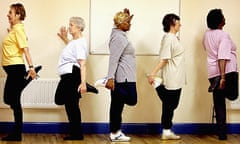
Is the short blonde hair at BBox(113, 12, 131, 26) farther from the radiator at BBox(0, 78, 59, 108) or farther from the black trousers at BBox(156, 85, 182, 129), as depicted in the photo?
the radiator at BBox(0, 78, 59, 108)

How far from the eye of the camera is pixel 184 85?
5.38 metres

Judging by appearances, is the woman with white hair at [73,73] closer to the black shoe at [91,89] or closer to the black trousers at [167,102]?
the black shoe at [91,89]

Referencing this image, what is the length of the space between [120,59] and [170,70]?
590 mm

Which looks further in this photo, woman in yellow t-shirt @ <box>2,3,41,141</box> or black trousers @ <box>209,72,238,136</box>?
black trousers @ <box>209,72,238,136</box>

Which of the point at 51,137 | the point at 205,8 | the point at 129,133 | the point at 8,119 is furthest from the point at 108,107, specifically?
the point at 205,8

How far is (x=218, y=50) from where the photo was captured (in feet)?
16.8

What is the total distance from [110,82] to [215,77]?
3.93 feet

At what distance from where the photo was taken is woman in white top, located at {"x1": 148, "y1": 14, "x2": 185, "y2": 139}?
5.03 m

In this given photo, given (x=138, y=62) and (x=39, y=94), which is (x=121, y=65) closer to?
(x=138, y=62)

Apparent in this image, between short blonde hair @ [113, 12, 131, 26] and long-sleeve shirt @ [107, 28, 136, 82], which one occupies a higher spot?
short blonde hair @ [113, 12, 131, 26]

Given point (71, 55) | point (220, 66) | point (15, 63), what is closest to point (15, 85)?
point (15, 63)

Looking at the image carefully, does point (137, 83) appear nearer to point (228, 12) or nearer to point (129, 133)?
point (129, 133)

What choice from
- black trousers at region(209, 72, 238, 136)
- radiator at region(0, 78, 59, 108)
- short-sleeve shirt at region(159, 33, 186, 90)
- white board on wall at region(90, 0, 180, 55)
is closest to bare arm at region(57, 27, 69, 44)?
white board on wall at region(90, 0, 180, 55)

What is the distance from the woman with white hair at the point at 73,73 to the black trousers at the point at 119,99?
274 mm
